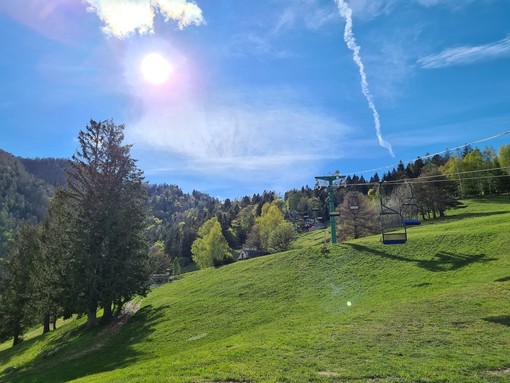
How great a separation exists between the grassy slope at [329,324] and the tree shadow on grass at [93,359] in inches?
6.9

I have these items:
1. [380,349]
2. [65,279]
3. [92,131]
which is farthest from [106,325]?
[380,349]

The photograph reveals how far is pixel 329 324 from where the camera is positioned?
2150cm

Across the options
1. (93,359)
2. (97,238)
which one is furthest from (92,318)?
(93,359)

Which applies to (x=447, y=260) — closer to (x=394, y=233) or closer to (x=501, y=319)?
(x=394, y=233)

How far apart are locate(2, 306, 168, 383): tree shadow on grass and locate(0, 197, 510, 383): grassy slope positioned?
175 mm

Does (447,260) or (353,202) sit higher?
(353,202)

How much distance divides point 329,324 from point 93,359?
1670cm

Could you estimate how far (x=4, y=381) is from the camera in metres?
25.6

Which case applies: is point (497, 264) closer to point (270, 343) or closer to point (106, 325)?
point (270, 343)

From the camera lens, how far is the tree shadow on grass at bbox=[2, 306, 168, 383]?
A: 22594 mm

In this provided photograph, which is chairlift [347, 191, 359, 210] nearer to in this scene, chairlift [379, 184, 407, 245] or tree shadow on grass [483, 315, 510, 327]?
chairlift [379, 184, 407, 245]

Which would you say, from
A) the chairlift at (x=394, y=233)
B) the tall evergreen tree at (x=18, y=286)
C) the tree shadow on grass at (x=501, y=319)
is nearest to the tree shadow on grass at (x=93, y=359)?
the chairlift at (x=394, y=233)

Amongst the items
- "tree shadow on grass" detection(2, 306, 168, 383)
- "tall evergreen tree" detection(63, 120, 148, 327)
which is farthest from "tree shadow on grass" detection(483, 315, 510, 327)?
"tall evergreen tree" detection(63, 120, 148, 327)

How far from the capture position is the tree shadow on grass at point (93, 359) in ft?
74.1
